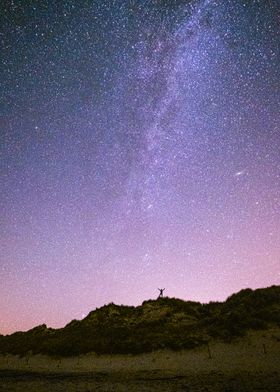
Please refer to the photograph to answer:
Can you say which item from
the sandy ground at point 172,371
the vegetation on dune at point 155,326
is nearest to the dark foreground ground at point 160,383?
the sandy ground at point 172,371

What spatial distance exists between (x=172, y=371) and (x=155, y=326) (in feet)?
32.3

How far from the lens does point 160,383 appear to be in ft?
55.1

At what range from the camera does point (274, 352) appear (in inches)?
859

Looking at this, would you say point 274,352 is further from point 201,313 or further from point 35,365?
point 35,365

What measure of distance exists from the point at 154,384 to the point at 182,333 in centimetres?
1170

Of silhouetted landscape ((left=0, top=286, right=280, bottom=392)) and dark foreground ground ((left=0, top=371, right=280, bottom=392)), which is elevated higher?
silhouetted landscape ((left=0, top=286, right=280, bottom=392))

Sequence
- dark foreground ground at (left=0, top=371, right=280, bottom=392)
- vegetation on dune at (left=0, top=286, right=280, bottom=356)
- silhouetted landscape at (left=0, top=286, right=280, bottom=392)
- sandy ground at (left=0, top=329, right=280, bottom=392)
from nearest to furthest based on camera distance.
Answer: dark foreground ground at (left=0, top=371, right=280, bottom=392), sandy ground at (left=0, top=329, right=280, bottom=392), silhouetted landscape at (left=0, top=286, right=280, bottom=392), vegetation on dune at (left=0, top=286, right=280, bottom=356)

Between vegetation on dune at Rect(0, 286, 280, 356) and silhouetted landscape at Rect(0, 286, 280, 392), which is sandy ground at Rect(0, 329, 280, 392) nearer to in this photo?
silhouetted landscape at Rect(0, 286, 280, 392)

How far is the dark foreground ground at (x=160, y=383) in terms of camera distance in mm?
14836

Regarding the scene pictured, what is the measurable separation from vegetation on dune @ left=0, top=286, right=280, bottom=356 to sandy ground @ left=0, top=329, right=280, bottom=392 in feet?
3.25

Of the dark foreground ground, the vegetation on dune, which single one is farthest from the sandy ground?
the vegetation on dune

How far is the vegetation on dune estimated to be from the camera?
26234 mm

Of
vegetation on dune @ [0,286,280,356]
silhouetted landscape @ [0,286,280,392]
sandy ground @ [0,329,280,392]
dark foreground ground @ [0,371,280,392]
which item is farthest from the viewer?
vegetation on dune @ [0,286,280,356]

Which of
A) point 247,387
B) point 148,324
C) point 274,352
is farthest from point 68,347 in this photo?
point 247,387
